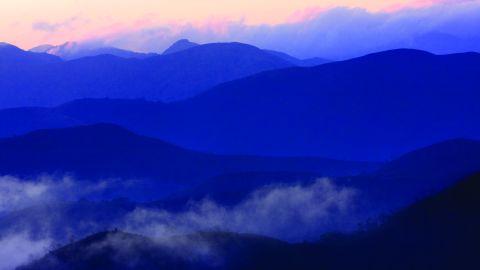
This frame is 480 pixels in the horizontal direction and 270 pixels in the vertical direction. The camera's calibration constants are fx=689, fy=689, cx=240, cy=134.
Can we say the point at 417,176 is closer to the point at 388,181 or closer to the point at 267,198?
the point at 388,181

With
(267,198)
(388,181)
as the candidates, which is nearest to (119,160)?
(267,198)

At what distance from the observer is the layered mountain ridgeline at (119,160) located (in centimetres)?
14875

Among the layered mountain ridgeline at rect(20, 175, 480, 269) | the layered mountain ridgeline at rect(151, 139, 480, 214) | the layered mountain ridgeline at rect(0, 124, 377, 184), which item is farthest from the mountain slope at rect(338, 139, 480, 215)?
the layered mountain ridgeline at rect(0, 124, 377, 184)

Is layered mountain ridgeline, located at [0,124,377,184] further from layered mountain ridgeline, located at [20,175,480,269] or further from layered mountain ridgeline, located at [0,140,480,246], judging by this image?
layered mountain ridgeline, located at [20,175,480,269]

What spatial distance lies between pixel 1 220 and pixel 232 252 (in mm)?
56570

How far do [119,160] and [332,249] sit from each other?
3804 inches

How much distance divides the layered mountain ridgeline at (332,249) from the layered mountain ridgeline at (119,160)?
242 ft

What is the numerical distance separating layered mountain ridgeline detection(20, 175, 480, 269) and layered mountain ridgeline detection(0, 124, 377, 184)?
7365cm

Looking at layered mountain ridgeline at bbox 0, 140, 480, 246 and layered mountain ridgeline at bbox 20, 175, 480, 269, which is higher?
layered mountain ridgeline at bbox 0, 140, 480, 246

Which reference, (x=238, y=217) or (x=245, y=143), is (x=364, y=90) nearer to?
(x=245, y=143)

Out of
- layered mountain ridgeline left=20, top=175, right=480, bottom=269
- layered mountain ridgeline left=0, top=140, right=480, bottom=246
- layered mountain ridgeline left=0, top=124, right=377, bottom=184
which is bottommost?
layered mountain ridgeline left=20, top=175, right=480, bottom=269

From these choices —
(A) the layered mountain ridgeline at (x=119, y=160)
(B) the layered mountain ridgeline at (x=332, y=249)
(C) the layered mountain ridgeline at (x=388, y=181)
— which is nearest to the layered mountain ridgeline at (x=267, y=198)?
(C) the layered mountain ridgeline at (x=388, y=181)

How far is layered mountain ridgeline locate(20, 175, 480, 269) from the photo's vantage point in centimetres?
6222

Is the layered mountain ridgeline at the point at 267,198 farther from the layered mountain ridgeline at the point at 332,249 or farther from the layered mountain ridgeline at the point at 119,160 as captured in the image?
the layered mountain ridgeline at the point at 119,160
